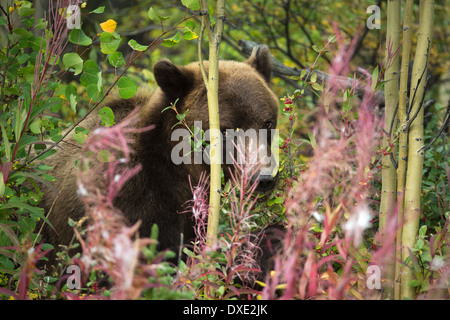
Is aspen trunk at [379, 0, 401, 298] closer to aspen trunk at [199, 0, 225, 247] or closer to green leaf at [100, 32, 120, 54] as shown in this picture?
aspen trunk at [199, 0, 225, 247]

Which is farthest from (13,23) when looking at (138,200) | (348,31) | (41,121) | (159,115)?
(348,31)

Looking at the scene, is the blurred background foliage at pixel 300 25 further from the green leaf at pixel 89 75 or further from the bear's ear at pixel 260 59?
the green leaf at pixel 89 75

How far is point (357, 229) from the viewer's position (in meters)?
1.59

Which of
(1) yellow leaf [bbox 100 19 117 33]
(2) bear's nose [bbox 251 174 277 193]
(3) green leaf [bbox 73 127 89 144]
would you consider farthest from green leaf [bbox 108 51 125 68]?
(2) bear's nose [bbox 251 174 277 193]

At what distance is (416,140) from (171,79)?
183cm

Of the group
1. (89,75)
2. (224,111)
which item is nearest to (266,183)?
(224,111)

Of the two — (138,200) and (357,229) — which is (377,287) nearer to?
(357,229)

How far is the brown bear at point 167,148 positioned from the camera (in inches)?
138

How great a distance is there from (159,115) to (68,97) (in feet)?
3.08

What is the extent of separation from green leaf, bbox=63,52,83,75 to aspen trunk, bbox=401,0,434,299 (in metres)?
1.80

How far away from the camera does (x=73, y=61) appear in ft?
9.16

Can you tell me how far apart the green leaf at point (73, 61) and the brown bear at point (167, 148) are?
32.3 inches

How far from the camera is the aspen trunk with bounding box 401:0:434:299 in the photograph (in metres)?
2.48

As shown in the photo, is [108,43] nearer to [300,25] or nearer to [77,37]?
[77,37]
